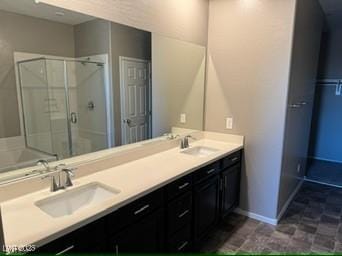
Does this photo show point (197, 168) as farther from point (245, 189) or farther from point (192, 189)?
point (245, 189)

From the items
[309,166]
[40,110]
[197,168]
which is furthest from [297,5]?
[309,166]

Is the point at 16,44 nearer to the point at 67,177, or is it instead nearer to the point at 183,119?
the point at 67,177

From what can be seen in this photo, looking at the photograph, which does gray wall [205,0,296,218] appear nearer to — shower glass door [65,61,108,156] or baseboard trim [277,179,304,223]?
baseboard trim [277,179,304,223]

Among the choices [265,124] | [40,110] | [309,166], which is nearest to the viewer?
[40,110]

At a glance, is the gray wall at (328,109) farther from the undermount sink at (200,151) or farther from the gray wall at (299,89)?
the undermount sink at (200,151)

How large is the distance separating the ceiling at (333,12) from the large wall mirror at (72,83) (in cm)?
239

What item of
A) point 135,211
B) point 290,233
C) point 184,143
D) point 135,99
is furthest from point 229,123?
point 135,211

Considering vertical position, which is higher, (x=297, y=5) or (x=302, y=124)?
(x=297, y=5)

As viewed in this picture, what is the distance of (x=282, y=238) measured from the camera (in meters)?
2.52

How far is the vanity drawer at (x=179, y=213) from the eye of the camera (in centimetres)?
186

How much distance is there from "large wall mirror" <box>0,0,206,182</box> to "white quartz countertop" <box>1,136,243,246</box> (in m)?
0.25

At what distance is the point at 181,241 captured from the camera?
2014 millimetres

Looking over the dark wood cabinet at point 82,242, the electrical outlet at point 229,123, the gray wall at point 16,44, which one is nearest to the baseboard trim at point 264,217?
the electrical outlet at point 229,123

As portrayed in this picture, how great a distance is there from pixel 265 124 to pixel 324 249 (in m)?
1.33
